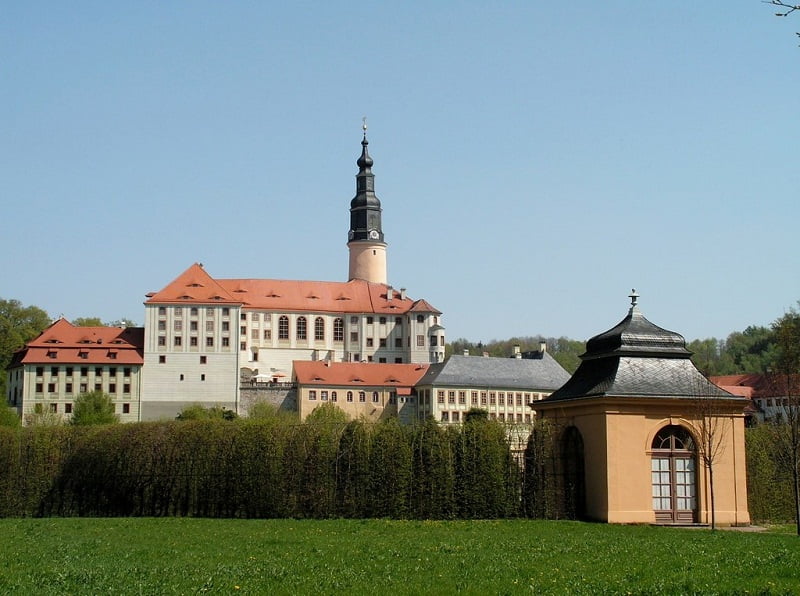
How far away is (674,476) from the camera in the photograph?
3073 centimetres

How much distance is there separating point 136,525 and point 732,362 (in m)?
130

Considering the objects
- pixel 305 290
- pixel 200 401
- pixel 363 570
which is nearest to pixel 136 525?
pixel 363 570

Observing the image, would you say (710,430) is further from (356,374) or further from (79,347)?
(79,347)

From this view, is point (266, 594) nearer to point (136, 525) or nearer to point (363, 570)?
point (363, 570)

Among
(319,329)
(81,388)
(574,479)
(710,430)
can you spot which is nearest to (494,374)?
(319,329)

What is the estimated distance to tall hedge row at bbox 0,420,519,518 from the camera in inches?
1268

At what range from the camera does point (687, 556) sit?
19.5 m

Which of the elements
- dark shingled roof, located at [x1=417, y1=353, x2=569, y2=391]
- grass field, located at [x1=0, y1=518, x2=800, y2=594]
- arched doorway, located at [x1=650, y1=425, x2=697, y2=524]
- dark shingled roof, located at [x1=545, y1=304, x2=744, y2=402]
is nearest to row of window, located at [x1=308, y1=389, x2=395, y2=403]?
dark shingled roof, located at [x1=417, y1=353, x2=569, y2=391]

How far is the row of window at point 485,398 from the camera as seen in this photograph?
366 ft

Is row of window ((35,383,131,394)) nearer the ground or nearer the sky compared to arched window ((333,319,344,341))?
nearer the ground

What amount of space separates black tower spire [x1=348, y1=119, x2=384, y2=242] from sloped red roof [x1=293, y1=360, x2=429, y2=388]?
2528cm

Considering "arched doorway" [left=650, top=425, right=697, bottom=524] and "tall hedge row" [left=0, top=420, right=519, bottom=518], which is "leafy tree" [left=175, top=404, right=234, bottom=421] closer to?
"tall hedge row" [left=0, top=420, right=519, bottom=518]

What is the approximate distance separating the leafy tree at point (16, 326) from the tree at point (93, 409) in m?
15.8

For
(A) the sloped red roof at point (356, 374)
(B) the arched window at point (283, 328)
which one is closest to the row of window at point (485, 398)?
(A) the sloped red roof at point (356, 374)
